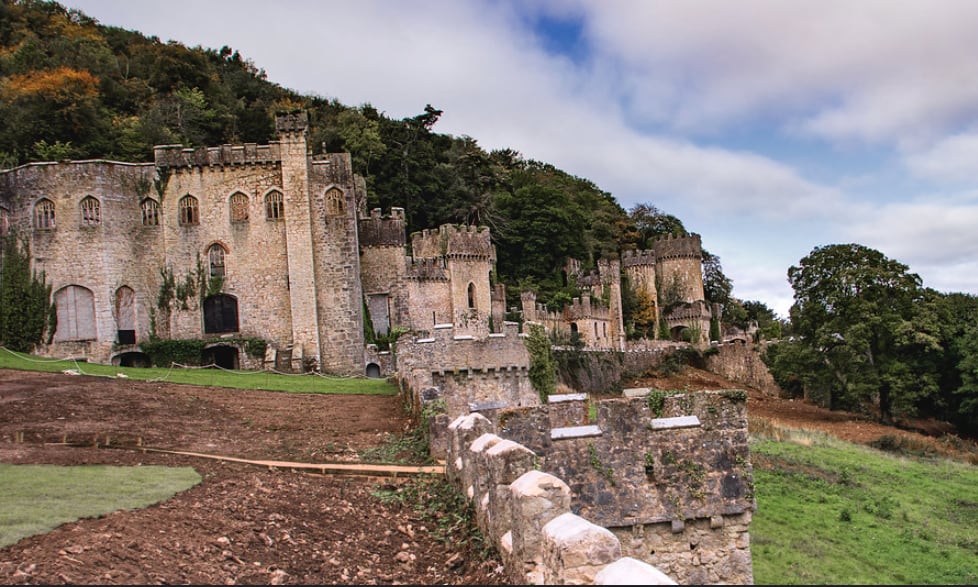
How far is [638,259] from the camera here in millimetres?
72438

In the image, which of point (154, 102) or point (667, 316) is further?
point (667, 316)

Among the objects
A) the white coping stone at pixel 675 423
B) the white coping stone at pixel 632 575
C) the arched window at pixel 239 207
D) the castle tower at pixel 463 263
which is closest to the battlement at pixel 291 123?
the arched window at pixel 239 207

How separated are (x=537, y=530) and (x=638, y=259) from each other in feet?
221

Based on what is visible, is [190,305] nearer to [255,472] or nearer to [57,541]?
[255,472]

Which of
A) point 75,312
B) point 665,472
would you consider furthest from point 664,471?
point 75,312

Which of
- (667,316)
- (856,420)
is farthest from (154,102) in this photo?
(856,420)

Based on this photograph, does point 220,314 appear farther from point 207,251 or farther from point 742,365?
point 742,365

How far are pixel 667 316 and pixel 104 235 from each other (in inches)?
1906

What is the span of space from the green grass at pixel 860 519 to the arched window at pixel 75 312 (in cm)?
2985

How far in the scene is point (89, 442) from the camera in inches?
637

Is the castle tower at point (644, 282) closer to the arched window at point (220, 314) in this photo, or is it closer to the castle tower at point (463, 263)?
the castle tower at point (463, 263)

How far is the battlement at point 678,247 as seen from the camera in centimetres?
7338

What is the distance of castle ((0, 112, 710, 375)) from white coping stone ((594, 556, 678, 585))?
108 ft

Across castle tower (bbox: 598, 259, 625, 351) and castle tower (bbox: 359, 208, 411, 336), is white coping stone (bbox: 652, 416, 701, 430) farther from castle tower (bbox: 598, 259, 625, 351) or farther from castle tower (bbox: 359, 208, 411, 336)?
castle tower (bbox: 598, 259, 625, 351)
